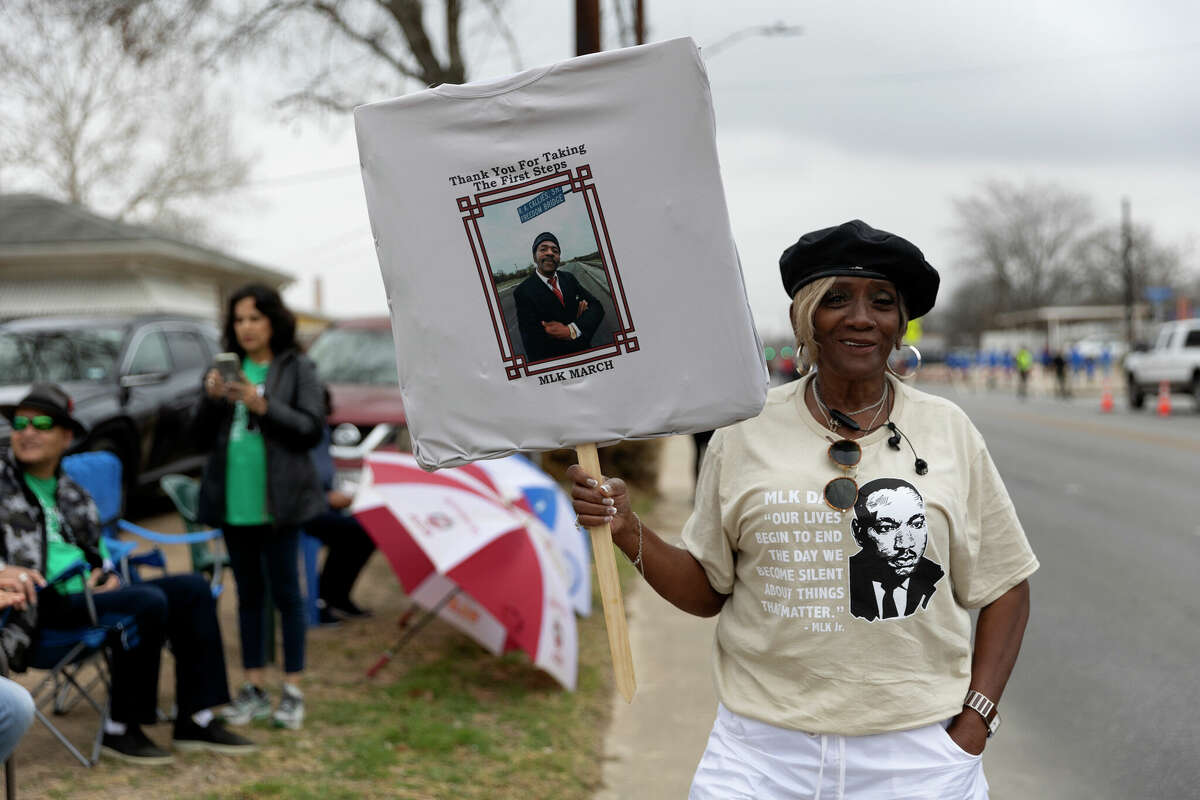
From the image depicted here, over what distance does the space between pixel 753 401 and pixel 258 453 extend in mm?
3314

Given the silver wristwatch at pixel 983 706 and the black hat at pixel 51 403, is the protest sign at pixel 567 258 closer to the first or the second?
the silver wristwatch at pixel 983 706

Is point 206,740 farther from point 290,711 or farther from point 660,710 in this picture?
point 660,710

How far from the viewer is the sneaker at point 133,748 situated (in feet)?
14.6

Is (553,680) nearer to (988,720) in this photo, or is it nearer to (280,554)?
(280,554)

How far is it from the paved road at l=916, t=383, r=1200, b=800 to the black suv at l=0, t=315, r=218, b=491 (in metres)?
6.98

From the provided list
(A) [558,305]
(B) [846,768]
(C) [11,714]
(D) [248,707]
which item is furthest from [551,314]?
(D) [248,707]

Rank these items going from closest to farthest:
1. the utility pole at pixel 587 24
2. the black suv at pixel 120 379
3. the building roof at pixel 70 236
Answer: the utility pole at pixel 587 24 < the black suv at pixel 120 379 < the building roof at pixel 70 236

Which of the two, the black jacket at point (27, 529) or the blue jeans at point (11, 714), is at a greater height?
the black jacket at point (27, 529)

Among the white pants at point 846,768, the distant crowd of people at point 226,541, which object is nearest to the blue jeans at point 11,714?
the distant crowd of people at point 226,541

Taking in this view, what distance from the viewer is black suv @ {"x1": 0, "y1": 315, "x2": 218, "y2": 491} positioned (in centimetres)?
912

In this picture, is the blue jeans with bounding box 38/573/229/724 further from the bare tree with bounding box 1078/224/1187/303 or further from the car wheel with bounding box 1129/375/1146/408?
the bare tree with bounding box 1078/224/1187/303

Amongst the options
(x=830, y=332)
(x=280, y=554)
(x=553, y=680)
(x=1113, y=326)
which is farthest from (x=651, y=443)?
(x=1113, y=326)

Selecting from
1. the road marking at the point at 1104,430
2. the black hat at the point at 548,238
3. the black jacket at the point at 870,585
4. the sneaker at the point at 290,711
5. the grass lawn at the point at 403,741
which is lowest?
the road marking at the point at 1104,430

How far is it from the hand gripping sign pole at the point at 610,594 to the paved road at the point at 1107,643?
0.64 m
